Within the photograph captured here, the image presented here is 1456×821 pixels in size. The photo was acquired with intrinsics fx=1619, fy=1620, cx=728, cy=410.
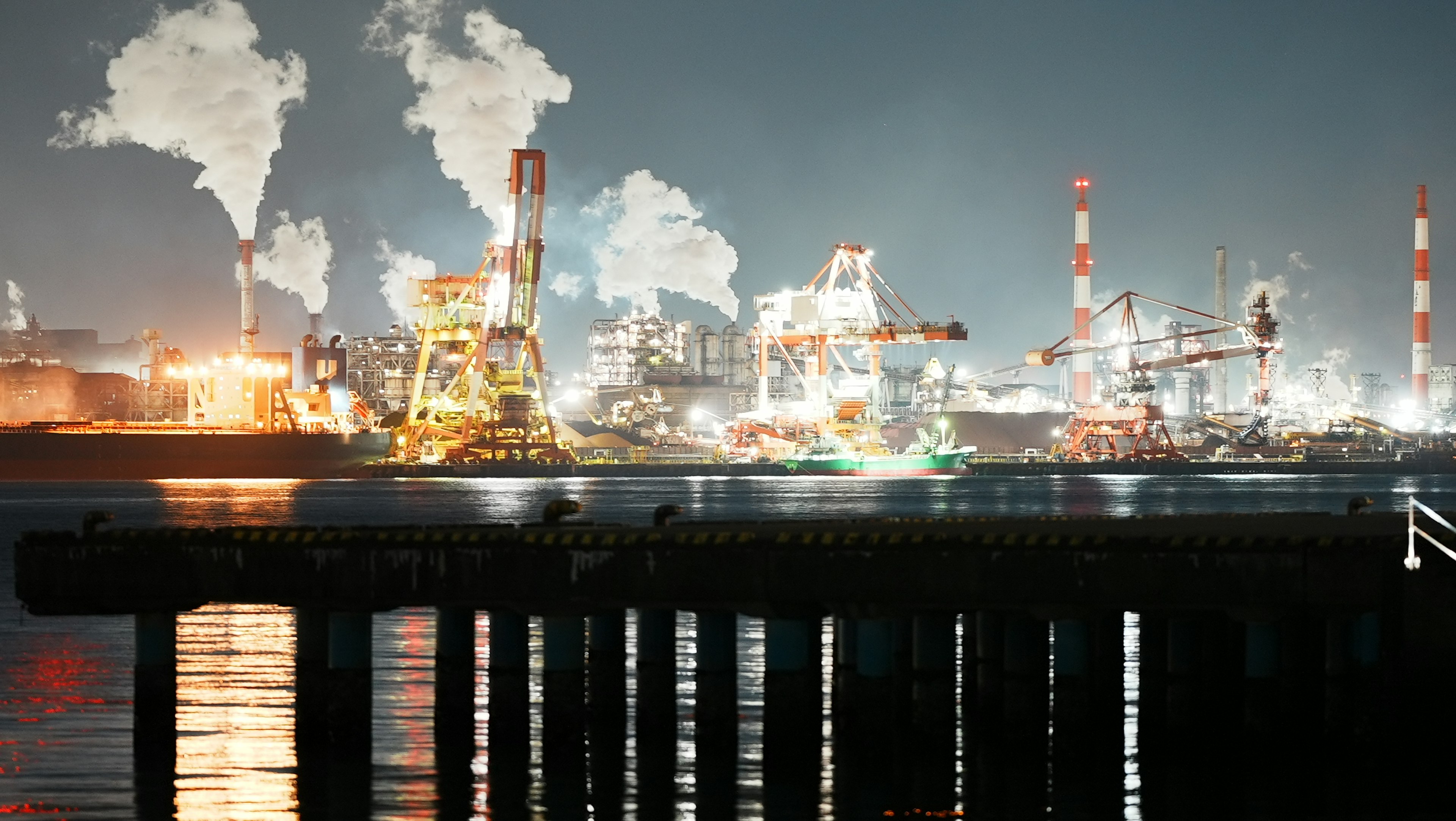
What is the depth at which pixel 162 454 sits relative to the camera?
504 feet

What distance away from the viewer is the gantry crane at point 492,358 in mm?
157250

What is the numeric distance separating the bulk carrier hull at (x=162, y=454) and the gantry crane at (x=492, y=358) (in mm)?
10924

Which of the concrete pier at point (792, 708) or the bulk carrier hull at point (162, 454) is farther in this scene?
the bulk carrier hull at point (162, 454)

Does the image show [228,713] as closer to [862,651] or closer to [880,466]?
[862,651]

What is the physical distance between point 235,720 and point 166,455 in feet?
448

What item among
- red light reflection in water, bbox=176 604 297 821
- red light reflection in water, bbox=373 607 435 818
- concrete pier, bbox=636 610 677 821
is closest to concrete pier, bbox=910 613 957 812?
concrete pier, bbox=636 610 677 821

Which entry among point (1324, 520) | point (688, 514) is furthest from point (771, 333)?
point (1324, 520)

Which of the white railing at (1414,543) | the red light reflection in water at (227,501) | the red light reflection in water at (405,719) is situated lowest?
the red light reflection in water at (227,501)

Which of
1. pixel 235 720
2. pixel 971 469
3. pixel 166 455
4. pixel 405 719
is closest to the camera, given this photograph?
pixel 235 720

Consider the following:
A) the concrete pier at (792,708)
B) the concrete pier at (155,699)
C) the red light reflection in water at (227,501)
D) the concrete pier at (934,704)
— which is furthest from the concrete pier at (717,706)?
the red light reflection in water at (227,501)

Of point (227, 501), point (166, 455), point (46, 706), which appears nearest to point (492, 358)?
point (166, 455)

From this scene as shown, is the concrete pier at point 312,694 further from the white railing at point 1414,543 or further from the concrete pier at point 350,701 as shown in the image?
the white railing at point 1414,543

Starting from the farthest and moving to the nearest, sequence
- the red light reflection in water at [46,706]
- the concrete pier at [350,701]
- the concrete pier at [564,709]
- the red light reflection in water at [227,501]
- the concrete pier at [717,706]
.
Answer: the red light reflection in water at [227,501], the concrete pier at [350,701], the concrete pier at [717,706], the concrete pier at [564,709], the red light reflection in water at [46,706]

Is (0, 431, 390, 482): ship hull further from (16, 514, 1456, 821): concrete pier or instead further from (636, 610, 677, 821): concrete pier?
(636, 610, 677, 821): concrete pier
